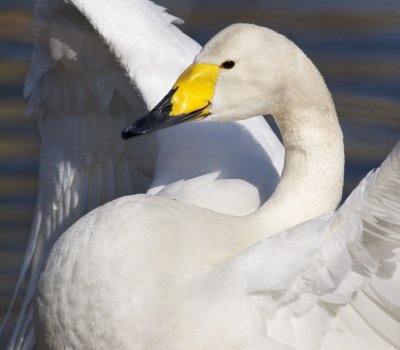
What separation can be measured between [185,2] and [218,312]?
7.07 m

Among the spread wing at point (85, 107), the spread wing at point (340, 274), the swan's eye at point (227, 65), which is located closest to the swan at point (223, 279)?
the spread wing at point (340, 274)

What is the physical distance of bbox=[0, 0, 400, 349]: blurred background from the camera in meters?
8.60

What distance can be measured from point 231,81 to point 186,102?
0.18m

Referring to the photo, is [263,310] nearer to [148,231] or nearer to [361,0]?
[148,231]

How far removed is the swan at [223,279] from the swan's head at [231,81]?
1.37ft

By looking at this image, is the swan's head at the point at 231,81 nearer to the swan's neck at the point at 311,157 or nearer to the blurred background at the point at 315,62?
the swan's neck at the point at 311,157

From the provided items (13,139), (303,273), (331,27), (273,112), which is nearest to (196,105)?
(273,112)

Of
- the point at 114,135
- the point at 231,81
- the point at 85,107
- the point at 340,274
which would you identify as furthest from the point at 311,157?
the point at 85,107

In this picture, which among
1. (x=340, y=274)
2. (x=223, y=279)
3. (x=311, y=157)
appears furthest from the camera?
(x=311, y=157)

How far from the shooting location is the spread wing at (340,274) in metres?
4.25

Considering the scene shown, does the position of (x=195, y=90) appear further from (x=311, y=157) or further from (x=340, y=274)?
(x=340, y=274)

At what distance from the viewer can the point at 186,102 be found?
5277mm

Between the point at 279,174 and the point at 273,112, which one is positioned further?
the point at 279,174

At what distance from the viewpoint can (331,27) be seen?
36.2ft
